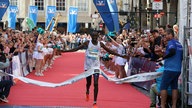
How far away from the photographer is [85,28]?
2601 inches

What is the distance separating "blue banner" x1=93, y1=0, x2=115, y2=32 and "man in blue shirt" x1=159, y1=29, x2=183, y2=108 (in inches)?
560

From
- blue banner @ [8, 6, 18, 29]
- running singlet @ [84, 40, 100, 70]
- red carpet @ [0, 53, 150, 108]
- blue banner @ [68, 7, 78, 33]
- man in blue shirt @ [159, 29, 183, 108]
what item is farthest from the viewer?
blue banner @ [68, 7, 78, 33]

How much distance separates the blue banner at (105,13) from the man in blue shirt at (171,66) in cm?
1423

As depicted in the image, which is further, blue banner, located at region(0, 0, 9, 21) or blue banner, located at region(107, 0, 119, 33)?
blue banner, located at region(107, 0, 119, 33)

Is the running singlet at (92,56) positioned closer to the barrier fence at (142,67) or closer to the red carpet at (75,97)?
the red carpet at (75,97)

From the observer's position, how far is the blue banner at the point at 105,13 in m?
24.3

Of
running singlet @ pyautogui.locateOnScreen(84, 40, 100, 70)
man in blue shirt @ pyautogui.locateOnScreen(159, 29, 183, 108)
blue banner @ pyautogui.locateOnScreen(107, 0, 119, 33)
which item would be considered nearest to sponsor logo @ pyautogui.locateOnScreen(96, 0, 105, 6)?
blue banner @ pyautogui.locateOnScreen(107, 0, 119, 33)

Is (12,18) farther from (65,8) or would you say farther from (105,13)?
(65,8)

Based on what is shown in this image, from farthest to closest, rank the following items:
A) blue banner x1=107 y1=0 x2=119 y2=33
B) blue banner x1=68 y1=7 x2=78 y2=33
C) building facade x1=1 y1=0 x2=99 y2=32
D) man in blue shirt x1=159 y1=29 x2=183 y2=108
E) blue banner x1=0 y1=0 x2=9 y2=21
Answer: building facade x1=1 y1=0 x2=99 y2=32 → blue banner x1=68 y1=7 x2=78 y2=33 → blue banner x1=107 y1=0 x2=119 y2=33 → blue banner x1=0 y1=0 x2=9 y2=21 → man in blue shirt x1=159 y1=29 x2=183 y2=108

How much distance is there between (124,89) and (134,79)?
4503 mm

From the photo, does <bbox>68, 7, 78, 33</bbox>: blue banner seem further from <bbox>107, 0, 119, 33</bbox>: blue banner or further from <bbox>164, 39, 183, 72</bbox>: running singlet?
<bbox>164, 39, 183, 72</bbox>: running singlet

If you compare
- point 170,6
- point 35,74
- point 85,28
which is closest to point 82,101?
point 35,74

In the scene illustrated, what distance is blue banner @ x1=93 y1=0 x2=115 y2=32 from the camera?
24.3 meters

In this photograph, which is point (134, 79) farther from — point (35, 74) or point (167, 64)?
point (35, 74)
